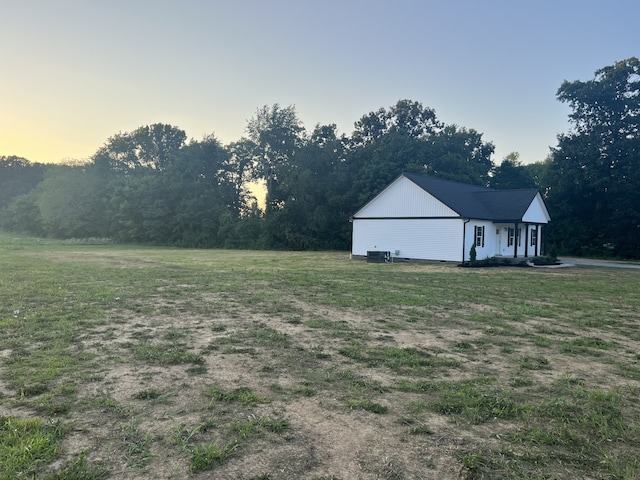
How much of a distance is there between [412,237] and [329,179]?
16468 millimetres

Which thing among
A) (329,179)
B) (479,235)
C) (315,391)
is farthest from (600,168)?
(315,391)

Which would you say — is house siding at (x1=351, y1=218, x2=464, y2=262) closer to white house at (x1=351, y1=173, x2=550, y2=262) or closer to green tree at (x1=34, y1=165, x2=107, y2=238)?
white house at (x1=351, y1=173, x2=550, y2=262)

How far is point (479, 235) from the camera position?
74.7 ft

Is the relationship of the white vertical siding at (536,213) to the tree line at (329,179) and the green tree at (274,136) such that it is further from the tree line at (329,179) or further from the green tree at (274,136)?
the green tree at (274,136)

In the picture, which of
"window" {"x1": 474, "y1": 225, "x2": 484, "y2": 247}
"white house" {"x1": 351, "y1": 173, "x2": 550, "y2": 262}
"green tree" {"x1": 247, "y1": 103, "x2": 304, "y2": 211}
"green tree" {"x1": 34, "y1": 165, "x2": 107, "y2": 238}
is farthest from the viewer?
"green tree" {"x1": 34, "y1": 165, "x2": 107, "y2": 238}

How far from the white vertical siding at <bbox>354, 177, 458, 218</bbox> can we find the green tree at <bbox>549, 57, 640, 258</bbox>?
1601cm

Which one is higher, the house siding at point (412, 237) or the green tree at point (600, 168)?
the green tree at point (600, 168)

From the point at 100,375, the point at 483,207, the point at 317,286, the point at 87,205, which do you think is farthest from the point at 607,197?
the point at 87,205

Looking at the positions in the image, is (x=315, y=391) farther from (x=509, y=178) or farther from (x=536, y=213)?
(x=509, y=178)

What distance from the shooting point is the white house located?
876 inches

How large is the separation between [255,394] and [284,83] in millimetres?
22691

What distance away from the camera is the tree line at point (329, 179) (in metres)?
31.1

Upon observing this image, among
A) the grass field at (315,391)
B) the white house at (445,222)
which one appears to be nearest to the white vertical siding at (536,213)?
the white house at (445,222)

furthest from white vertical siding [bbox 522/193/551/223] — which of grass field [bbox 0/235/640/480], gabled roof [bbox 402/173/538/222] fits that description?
grass field [bbox 0/235/640/480]
